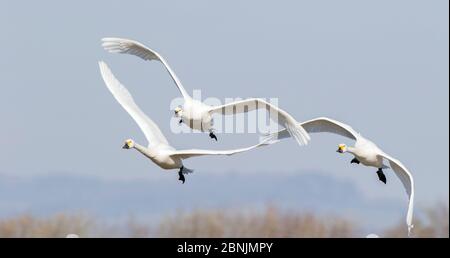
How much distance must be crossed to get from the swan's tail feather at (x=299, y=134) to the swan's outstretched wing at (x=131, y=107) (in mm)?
3008

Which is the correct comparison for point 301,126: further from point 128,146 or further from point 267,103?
point 128,146

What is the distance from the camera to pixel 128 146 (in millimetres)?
29281

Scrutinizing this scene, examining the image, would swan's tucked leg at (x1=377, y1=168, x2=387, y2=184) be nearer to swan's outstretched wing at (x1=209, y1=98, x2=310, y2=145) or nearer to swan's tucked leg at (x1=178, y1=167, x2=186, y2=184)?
swan's outstretched wing at (x1=209, y1=98, x2=310, y2=145)

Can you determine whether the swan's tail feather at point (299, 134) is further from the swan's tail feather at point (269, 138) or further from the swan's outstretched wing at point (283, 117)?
the swan's tail feather at point (269, 138)

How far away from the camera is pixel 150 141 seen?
29.3 meters

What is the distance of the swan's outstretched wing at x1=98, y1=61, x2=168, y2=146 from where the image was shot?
29.6m

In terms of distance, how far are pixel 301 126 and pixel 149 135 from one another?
3.34m

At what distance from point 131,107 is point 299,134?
458cm

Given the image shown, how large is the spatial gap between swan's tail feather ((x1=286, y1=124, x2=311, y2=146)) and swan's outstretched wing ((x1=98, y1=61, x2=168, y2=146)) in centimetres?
301

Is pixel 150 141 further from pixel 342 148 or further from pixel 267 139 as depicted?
pixel 342 148

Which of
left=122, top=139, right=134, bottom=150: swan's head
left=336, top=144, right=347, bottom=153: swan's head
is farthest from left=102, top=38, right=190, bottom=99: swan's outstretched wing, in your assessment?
left=336, top=144, right=347, bottom=153: swan's head

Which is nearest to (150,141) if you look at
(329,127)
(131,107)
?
(131,107)

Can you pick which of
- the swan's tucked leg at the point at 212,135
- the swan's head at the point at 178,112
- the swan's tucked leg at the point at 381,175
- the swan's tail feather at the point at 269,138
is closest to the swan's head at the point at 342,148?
the swan's tucked leg at the point at 381,175
